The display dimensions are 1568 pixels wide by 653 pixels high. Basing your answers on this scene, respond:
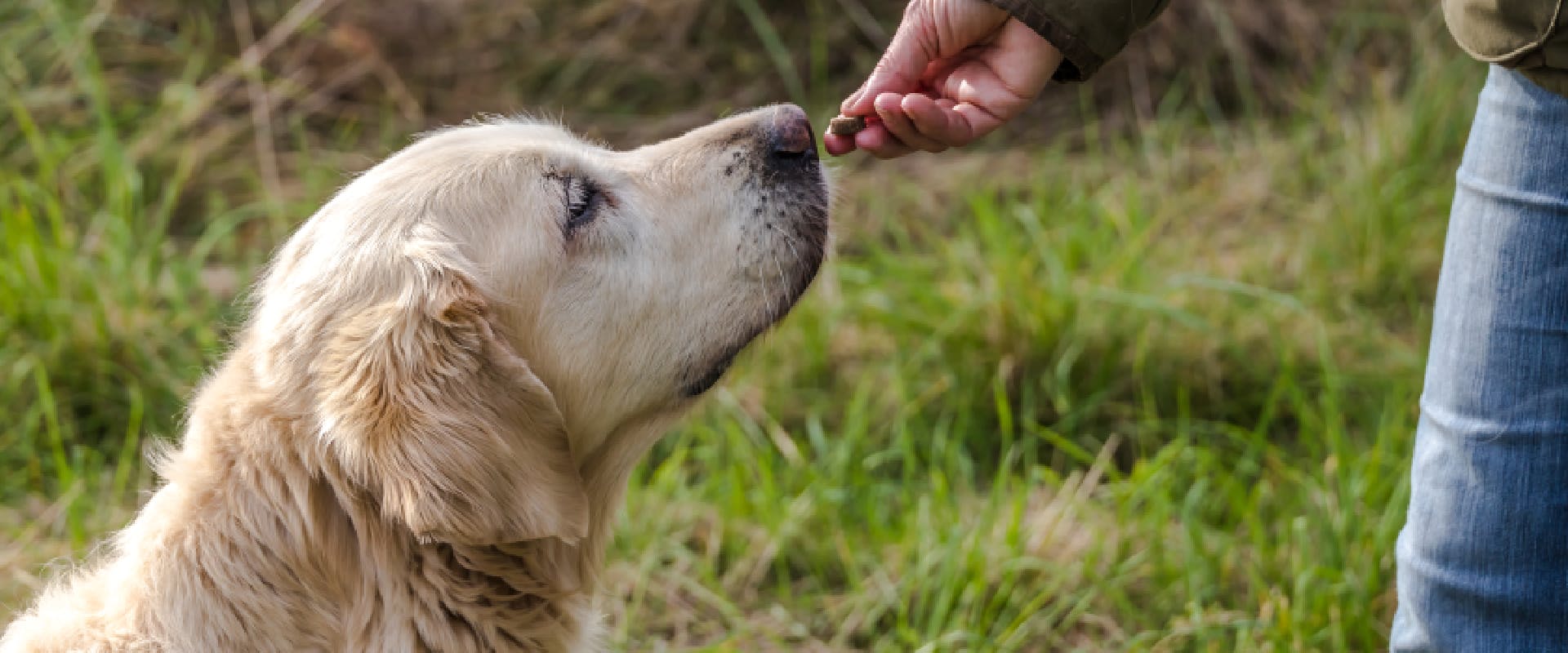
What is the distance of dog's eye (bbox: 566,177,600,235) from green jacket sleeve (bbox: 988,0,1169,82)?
0.84 meters

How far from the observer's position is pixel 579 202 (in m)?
2.63

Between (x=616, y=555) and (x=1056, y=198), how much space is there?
8.22 feet

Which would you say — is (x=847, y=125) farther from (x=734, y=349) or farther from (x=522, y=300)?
(x=522, y=300)

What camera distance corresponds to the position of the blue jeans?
2125 millimetres

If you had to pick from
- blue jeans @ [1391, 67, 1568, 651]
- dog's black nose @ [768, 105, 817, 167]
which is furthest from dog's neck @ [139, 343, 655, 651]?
blue jeans @ [1391, 67, 1568, 651]

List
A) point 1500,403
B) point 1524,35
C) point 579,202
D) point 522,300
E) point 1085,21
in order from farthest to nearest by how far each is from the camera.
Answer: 1. point 579,202
2. point 522,300
3. point 1085,21
4. point 1500,403
5. point 1524,35

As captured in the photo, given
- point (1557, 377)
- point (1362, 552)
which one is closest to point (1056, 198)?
point (1362, 552)

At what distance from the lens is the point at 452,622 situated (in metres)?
2.44

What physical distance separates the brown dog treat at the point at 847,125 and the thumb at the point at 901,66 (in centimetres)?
1

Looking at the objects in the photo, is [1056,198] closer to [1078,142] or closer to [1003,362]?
[1078,142]

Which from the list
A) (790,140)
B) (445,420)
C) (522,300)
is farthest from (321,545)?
(790,140)

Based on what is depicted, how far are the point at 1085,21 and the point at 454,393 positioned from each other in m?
1.23

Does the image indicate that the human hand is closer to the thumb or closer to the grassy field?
the thumb

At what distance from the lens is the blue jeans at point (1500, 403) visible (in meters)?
2.12
